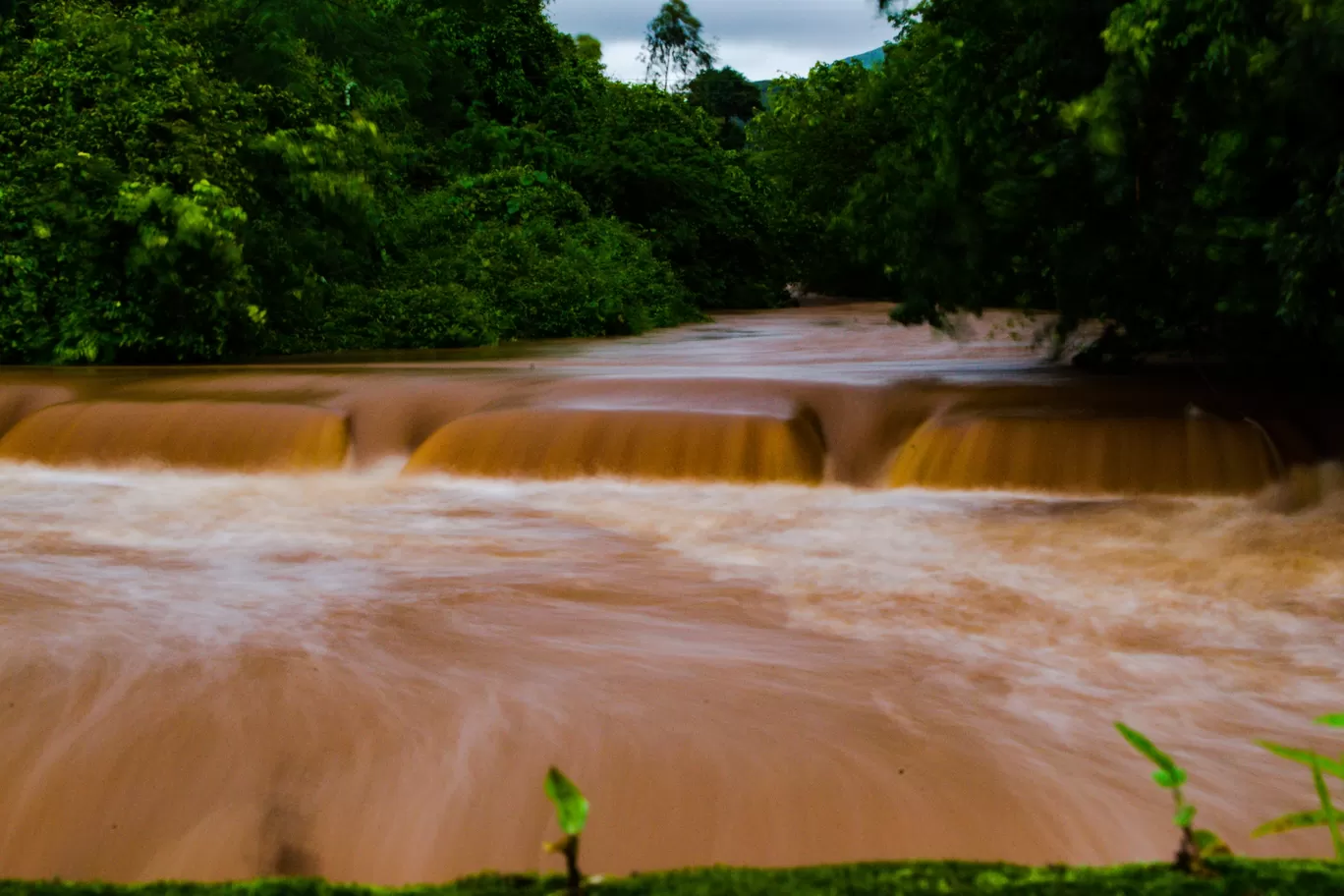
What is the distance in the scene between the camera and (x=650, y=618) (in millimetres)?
4695

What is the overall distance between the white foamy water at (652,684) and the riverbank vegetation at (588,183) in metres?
1.87

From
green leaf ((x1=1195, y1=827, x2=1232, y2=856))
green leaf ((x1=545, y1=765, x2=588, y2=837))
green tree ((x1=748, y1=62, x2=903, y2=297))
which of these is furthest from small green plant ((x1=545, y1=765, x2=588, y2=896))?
green tree ((x1=748, y1=62, x2=903, y2=297))

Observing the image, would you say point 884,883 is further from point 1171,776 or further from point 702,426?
point 702,426

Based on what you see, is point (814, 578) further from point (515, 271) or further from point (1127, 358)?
point (515, 271)

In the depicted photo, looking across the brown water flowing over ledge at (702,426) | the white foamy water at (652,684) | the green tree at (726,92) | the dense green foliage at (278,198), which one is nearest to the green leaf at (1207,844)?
the white foamy water at (652,684)

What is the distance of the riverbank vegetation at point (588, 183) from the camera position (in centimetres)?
633

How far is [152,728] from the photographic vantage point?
3.39 meters

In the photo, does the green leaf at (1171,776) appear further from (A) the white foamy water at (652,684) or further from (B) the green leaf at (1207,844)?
(A) the white foamy water at (652,684)

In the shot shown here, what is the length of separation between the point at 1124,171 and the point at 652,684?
4530 millimetres

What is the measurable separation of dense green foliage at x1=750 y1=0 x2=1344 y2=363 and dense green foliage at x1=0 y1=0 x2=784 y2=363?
6.88m

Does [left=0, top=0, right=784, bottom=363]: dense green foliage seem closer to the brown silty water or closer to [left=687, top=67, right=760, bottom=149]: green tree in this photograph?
the brown silty water

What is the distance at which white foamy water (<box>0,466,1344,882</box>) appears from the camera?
2818 mm

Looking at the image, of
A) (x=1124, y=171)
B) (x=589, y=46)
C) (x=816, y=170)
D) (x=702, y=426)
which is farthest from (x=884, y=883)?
(x=589, y=46)

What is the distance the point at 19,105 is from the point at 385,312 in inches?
187
